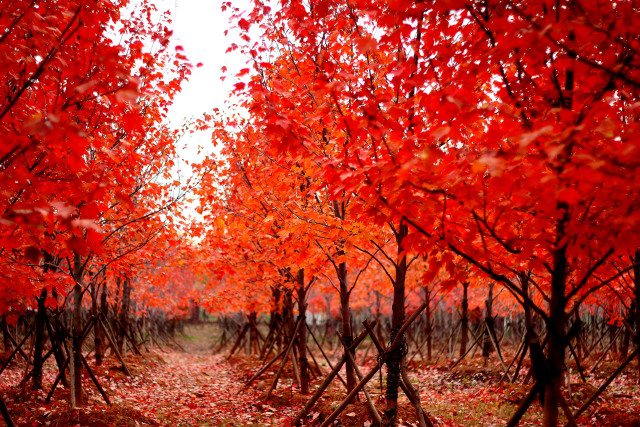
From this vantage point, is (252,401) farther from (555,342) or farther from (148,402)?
(555,342)

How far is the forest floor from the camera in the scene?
5.72 meters

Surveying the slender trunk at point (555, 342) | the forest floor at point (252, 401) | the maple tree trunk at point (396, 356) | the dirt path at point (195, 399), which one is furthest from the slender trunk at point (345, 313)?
the slender trunk at point (555, 342)

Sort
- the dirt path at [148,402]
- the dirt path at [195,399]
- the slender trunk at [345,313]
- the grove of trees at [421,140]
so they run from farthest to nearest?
the dirt path at [195,399] → the slender trunk at [345,313] → the dirt path at [148,402] → the grove of trees at [421,140]

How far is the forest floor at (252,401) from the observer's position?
572 cm

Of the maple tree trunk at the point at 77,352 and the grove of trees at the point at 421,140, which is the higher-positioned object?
the grove of trees at the point at 421,140

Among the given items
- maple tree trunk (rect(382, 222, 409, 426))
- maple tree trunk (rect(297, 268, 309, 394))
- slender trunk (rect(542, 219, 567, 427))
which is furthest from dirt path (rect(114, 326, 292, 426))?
slender trunk (rect(542, 219, 567, 427))

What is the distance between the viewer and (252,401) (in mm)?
8219

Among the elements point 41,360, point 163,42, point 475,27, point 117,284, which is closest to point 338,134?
point 475,27

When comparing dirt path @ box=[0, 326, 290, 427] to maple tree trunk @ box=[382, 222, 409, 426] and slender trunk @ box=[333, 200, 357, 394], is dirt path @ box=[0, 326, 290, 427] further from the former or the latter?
maple tree trunk @ box=[382, 222, 409, 426]

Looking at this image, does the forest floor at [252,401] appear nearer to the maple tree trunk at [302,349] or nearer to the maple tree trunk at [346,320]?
the maple tree trunk at [302,349]

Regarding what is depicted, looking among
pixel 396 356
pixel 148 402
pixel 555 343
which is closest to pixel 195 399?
pixel 148 402

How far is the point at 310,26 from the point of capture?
4.12m

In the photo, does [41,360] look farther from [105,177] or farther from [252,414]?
[105,177]

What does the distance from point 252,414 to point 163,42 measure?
675 centimetres
